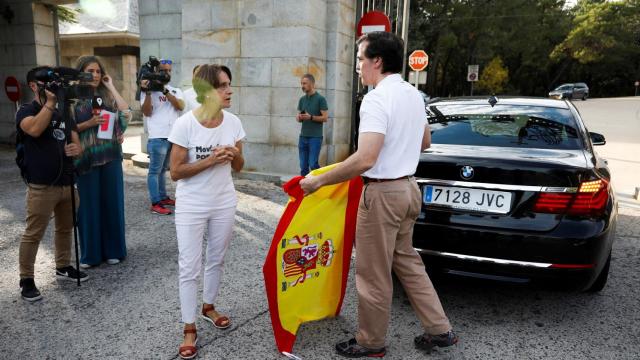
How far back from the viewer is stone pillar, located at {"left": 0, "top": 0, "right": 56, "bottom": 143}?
1146 cm

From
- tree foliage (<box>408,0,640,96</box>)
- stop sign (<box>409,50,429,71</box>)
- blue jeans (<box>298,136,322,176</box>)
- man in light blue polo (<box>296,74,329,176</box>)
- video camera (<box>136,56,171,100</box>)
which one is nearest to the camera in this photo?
video camera (<box>136,56,171,100</box>)

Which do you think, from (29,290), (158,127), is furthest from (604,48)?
(29,290)

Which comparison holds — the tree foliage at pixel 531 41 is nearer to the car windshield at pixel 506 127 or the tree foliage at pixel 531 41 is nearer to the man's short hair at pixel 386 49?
the car windshield at pixel 506 127

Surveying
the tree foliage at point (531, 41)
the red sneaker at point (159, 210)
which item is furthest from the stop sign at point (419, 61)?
the tree foliage at point (531, 41)

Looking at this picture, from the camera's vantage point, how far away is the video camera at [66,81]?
3.13 metres

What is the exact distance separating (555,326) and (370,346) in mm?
1388

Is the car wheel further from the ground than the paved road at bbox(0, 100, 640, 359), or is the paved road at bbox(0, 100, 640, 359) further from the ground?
the car wheel

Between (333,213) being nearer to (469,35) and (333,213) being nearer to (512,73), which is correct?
(469,35)

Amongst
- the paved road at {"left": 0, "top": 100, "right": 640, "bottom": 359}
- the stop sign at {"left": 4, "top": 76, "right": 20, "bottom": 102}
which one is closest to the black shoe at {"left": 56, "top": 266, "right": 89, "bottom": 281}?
the paved road at {"left": 0, "top": 100, "right": 640, "bottom": 359}

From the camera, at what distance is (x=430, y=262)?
3.02 metres

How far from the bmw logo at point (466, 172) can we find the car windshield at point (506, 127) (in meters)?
0.44

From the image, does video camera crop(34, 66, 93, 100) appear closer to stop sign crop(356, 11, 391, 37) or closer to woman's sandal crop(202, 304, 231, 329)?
woman's sandal crop(202, 304, 231, 329)

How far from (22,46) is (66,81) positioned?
34.5ft

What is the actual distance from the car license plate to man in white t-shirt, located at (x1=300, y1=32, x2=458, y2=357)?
0.52 meters
